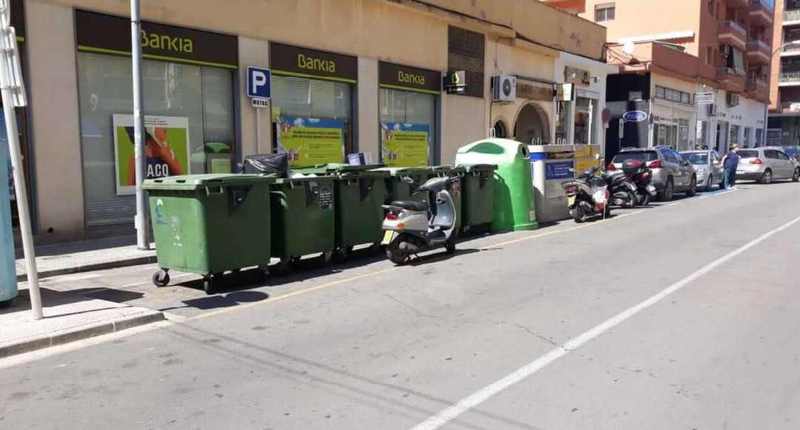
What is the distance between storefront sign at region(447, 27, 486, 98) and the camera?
20922 millimetres

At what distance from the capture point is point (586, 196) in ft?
50.8

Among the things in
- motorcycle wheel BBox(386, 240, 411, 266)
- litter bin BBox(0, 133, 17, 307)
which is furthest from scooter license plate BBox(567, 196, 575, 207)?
litter bin BBox(0, 133, 17, 307)

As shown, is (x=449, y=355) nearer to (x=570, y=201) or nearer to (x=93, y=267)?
(x=93, y=267)

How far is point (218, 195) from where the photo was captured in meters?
8.04

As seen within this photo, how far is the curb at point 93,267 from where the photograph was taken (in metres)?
9.02

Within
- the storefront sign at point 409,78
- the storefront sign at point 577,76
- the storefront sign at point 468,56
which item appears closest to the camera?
the storefront sign at point 409,78

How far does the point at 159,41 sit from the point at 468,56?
11.6 m

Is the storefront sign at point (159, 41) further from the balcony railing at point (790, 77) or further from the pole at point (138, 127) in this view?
the balcony railing at point (790, 77)

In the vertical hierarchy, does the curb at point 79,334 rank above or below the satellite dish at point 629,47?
below

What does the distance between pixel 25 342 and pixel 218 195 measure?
2.82m

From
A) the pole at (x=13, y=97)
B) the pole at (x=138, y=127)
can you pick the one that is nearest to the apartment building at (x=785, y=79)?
the pole at (x=138, y=127)

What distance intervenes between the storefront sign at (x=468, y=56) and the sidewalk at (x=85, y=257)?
41.3ft

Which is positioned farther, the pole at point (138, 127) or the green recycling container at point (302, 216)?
the pole at point (138, 127)

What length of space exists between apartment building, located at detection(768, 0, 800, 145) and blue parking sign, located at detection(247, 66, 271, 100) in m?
68.3
